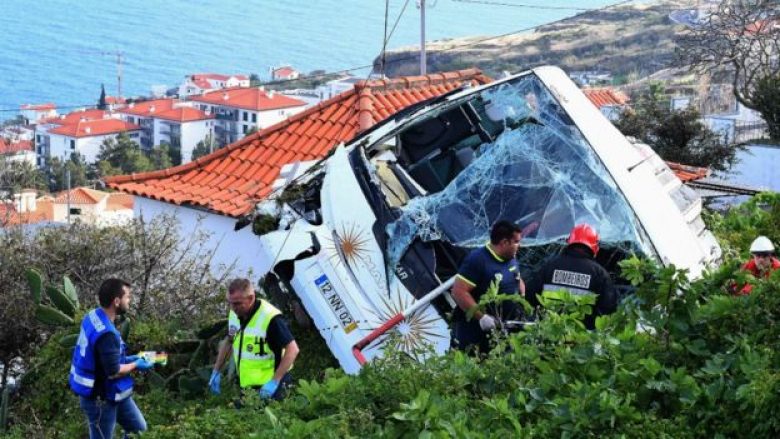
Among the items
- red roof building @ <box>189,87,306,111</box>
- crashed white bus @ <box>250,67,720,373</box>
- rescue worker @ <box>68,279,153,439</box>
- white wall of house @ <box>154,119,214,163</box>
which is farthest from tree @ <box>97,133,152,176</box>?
rescue worker @ <box>68,279,153,439</box>

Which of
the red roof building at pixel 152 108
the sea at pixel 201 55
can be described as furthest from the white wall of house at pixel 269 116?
the sea at pixel 201 55

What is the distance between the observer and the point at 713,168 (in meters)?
24.9

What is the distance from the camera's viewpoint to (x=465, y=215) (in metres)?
8.12

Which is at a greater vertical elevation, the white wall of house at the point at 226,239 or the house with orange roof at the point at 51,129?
the white wall of house at the point at 226,239

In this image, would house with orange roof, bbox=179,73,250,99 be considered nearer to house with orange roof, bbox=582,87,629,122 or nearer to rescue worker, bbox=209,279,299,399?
house with orange roof, bbox=582,87,629,122

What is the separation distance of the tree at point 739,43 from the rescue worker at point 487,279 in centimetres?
2684

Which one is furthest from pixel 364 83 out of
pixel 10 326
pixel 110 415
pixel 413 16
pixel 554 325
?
pixel 413 16

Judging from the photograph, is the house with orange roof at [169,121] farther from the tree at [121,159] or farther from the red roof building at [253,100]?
the tree at [121,159]

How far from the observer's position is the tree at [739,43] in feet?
111

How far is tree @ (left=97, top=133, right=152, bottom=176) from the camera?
8375 centimetres

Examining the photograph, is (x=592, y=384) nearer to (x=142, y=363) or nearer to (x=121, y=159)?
(x=142, y=363)

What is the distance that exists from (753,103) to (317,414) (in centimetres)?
2681

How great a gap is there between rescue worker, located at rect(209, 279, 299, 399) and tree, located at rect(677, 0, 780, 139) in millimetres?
27538

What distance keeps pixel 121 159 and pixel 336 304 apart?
86302 mm
